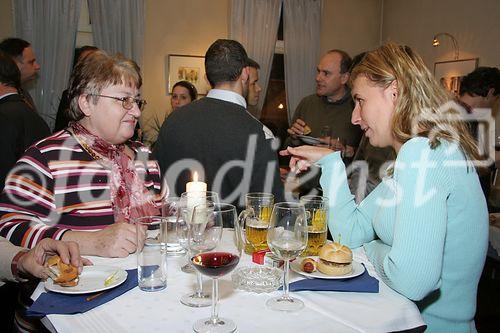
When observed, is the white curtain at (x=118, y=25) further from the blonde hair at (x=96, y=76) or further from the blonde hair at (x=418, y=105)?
the blonde hair at (x=418, y=105)

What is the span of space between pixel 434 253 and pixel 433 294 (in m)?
0.28

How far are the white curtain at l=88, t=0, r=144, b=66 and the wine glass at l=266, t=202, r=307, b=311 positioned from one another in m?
5.09

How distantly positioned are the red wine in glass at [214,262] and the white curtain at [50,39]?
5096mm

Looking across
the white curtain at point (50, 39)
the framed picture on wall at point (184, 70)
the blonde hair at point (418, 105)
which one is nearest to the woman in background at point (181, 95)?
the framed picture on wall at point (184, 70)

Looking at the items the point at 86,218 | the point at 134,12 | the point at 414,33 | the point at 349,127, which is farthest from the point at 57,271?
the point at 414,33

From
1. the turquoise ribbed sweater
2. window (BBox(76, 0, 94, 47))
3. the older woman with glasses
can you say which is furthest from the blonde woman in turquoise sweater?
window (BBox(76, 0, 94, 47))

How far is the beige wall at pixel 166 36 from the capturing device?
600 cm

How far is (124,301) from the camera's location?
1.19 meters

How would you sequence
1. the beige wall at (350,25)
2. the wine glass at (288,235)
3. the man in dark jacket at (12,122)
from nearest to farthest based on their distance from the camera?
the wine glass at (288,235) < the man in dark jacket at (12,122) < the beige wall at (350,25)

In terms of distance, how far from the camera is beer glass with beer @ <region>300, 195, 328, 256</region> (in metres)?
1.54

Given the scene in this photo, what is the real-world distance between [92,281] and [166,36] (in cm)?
526

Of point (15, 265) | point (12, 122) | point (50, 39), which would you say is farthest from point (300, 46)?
point (15, 265)

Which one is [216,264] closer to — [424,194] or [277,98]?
[424,194]

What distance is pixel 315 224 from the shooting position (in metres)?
1.55
